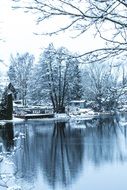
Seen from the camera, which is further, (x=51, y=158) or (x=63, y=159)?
(x=51, y=158)

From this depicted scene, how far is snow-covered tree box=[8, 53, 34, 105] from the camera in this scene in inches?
2721

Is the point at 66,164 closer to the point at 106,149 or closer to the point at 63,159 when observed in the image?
the point at 63,159

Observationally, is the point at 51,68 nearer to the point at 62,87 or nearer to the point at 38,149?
the point at 62,87

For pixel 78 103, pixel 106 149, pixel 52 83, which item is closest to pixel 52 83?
pixel 52 83

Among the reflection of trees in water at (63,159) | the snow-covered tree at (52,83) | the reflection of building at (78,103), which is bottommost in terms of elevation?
the reflection of trees in water at (63,159)

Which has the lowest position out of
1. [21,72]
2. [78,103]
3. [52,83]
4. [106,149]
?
[106,149]

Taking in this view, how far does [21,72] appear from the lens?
236 ft

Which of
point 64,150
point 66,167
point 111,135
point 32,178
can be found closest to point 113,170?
point 66,167

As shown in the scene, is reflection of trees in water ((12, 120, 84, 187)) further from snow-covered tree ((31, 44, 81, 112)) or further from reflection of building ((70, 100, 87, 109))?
reflection of building ((70, 100, 87, 109))

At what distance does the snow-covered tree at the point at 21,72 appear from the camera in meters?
69.1

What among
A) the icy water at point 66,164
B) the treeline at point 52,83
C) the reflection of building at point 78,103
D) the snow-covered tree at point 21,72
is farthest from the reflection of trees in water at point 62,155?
the snow-covered tree at point 21,72

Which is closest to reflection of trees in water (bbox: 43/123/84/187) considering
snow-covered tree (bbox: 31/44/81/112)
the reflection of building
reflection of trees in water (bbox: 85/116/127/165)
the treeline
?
reflection of trees in water (bbox: 85/116/127/165)

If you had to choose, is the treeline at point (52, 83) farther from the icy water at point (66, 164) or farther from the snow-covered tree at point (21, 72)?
the icy water at point (66, 164)

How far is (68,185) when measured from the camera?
1294 centimetres
